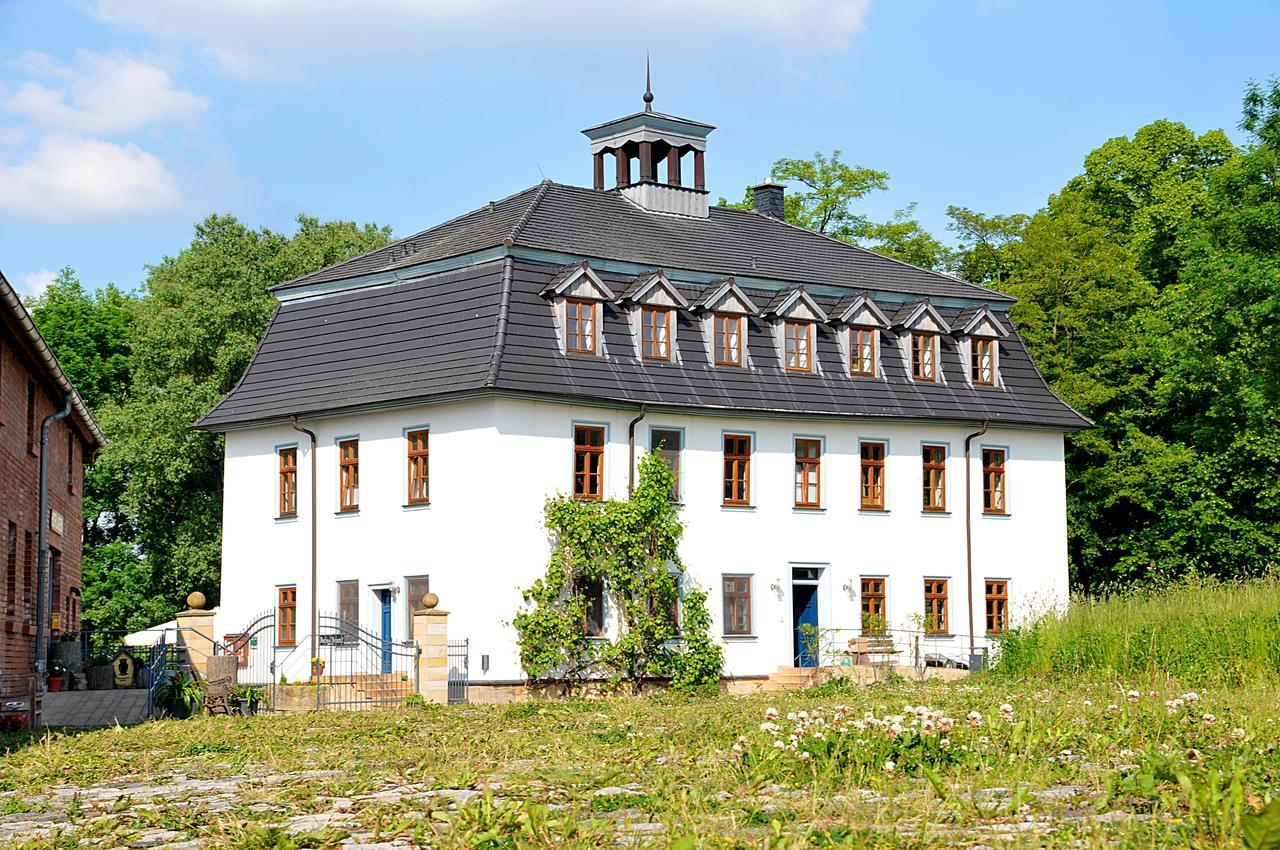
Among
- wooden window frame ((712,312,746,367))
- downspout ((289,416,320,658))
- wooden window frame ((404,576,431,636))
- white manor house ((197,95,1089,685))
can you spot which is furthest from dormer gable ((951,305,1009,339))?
downspout ((289,416,320,658))

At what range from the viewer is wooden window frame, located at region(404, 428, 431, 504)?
31.0m

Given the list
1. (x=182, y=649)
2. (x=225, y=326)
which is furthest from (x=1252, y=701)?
(x=225, y=326)

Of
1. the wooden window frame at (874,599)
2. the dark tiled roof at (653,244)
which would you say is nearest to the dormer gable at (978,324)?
the dark tiled roof at (653,244)

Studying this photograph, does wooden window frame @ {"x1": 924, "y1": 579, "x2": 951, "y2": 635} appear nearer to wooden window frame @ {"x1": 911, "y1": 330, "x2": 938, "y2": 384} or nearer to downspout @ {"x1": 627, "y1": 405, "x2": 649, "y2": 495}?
wooden window frame @ {"x1": 911, "y1": 330, "x2": 938, "y2": 384}

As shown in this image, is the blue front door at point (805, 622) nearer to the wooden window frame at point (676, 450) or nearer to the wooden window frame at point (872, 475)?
the wooden window frame at point (872, 475)

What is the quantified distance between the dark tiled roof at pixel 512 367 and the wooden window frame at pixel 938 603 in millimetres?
3550

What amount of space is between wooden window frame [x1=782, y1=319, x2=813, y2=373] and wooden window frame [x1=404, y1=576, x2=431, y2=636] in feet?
29.2

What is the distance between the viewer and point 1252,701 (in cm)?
1752

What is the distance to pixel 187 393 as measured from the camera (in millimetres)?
46750

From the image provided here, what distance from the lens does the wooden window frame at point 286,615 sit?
32.8 m

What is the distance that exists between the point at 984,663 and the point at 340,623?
12648 mm

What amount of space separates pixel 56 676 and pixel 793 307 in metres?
16.0

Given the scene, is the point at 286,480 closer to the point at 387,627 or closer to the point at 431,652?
the point at 387,627

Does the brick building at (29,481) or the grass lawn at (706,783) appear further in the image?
the brick building at (29,481)
